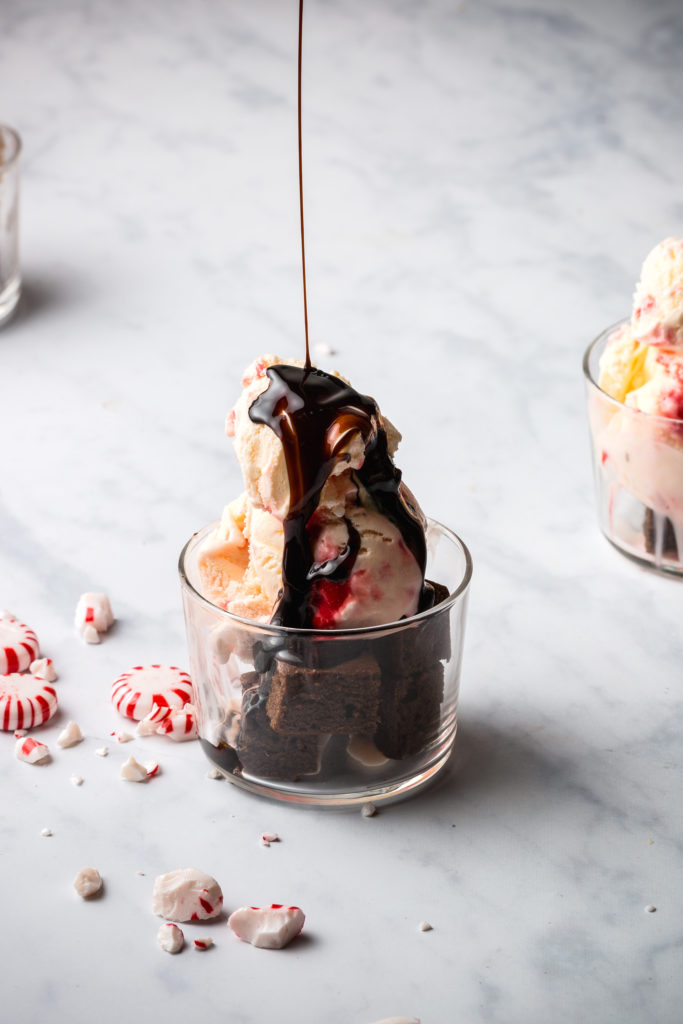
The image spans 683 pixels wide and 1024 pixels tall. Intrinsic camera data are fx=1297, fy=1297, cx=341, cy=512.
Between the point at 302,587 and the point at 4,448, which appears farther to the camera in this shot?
the point at 4,448

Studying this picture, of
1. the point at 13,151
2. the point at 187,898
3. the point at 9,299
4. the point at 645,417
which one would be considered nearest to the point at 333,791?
the point at 187,898

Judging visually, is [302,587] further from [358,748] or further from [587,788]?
[587,788]

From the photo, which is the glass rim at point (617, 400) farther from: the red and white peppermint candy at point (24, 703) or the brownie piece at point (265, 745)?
the red and white peppermint candy at point (24, 703)

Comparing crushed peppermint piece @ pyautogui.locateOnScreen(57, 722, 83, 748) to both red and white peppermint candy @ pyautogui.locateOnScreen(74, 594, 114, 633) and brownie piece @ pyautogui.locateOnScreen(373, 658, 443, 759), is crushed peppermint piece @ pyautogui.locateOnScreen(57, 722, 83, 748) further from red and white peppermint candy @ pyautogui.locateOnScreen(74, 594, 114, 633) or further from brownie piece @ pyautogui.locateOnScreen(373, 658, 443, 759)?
brownie piece @ pyautogui.locateOnScreen(373, 658, 443, 759)

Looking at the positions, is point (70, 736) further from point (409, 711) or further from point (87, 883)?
point (409, 711)

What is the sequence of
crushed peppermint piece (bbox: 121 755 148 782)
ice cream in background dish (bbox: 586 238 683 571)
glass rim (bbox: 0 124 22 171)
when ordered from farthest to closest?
glass rim (bbox: 0 124 22 171)
ice cream in background dish (bbox: 586 238 683 571)
crushed peppermint piece (bbox: 121 755 148 782)

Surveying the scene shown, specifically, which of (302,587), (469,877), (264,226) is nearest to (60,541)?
(302,587)

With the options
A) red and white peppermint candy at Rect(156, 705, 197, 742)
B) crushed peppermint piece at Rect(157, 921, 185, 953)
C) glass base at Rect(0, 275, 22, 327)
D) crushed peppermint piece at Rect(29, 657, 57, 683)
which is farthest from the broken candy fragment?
glass base at Rect(0, 275, 22, 327)
